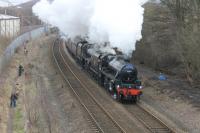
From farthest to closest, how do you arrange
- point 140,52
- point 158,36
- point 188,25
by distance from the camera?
1. point 140,52
2. point 158,36
3. point 188,25

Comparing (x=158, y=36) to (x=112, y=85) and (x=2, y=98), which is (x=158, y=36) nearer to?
(x=112, y=85)

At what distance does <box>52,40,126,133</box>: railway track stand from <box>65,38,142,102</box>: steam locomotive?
5.34ft

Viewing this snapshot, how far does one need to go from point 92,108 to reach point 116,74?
3164 mm

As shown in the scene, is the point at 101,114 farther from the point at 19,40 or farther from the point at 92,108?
the point at 19,40

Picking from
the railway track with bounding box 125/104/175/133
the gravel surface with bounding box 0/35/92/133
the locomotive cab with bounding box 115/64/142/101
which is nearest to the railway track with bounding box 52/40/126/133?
the gravel surface with bounding box 0/35/92/133

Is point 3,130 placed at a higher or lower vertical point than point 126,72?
lower

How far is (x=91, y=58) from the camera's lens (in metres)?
36.3

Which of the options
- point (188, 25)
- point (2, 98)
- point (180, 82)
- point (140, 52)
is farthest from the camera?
point (140, 52)

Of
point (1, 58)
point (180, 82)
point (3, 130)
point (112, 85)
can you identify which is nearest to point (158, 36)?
point (180, 82)

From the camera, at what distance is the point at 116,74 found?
2803cm

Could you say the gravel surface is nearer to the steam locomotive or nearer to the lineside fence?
the lineside fence

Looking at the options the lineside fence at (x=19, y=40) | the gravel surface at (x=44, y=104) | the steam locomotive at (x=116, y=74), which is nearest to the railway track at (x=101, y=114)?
the gravel surface at (x=44, y=104)

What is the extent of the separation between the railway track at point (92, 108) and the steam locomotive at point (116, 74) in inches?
64.0

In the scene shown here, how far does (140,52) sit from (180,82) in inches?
439
